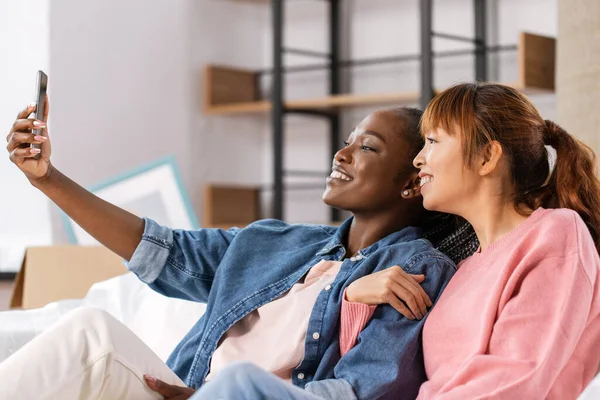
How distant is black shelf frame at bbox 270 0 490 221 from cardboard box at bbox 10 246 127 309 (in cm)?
134

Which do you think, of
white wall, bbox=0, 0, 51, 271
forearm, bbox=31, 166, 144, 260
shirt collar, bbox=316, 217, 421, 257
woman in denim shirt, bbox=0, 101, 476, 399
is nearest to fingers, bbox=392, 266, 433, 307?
woman in denim shirt, bbox=0, 101, 476, 399

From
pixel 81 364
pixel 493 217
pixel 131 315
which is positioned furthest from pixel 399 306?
pixel 131 315

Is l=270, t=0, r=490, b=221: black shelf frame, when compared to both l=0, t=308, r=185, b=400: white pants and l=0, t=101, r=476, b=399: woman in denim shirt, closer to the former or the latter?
l=0, t=101, r=476, b=399: woman in denim shirt

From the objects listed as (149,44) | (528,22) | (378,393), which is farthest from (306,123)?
(378,393)

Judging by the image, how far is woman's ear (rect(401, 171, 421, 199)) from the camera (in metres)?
1.48

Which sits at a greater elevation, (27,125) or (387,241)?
(27,125)

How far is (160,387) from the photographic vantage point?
1.27 meters

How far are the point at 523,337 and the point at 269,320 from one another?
0.48m

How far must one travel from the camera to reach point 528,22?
11.6ft

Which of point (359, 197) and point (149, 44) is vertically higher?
point (149, 44)

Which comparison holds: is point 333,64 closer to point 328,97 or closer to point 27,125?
point 328,97

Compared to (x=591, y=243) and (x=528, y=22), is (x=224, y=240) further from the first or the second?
(x=528, y=22)

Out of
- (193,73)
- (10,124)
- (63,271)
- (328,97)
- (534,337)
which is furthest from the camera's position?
(193,73)

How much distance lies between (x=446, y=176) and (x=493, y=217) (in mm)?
84
